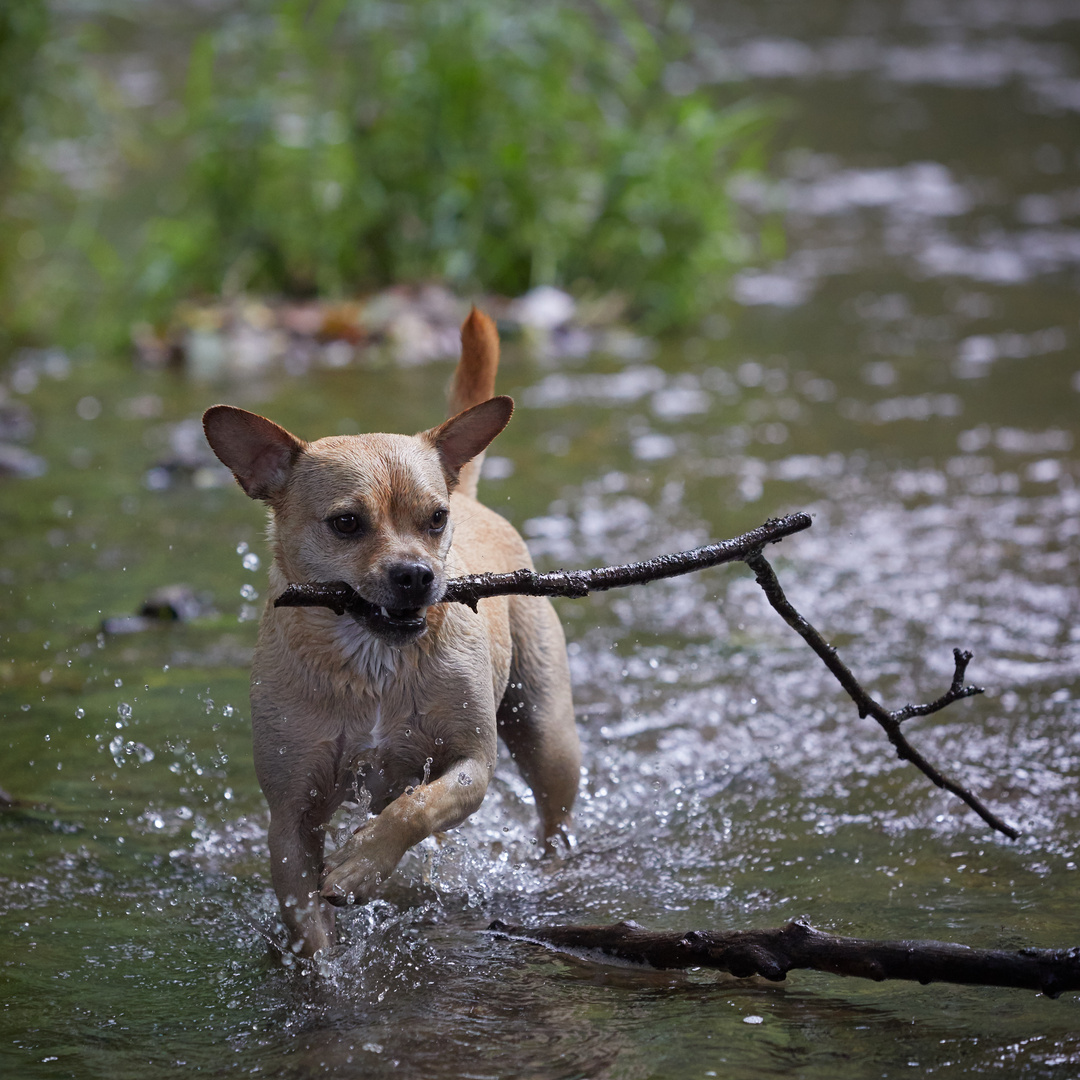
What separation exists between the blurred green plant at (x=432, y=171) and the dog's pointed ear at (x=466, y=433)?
6050mm

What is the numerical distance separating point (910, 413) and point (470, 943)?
5142 mm

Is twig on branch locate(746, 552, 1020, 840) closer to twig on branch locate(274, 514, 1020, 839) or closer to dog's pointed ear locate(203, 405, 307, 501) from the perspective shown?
twig on branch locate(274, 514, 1020, 839)

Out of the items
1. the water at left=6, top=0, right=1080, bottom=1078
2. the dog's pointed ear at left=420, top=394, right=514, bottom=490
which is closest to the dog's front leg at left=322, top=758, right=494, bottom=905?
the water at left=6, top=0, right=1080, bottom=1078

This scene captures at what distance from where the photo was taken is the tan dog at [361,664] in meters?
3.04

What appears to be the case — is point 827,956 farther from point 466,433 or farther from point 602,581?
point 466,433

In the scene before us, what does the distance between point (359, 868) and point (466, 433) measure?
101 cm

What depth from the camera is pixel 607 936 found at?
3059 mm

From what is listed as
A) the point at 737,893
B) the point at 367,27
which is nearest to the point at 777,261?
the point at 367,27

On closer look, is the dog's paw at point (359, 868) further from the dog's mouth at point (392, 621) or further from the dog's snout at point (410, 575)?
the dog's snout at point (410, 575)

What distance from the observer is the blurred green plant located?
30.7ft

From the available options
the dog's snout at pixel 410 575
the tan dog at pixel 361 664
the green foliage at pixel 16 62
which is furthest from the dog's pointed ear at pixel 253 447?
the green foliage at pixel 16 62

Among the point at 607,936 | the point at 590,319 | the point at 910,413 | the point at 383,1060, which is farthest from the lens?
the point at 590,319

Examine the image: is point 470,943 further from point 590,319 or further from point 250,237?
point 250,237

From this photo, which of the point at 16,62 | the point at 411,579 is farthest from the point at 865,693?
the point at 16,62
